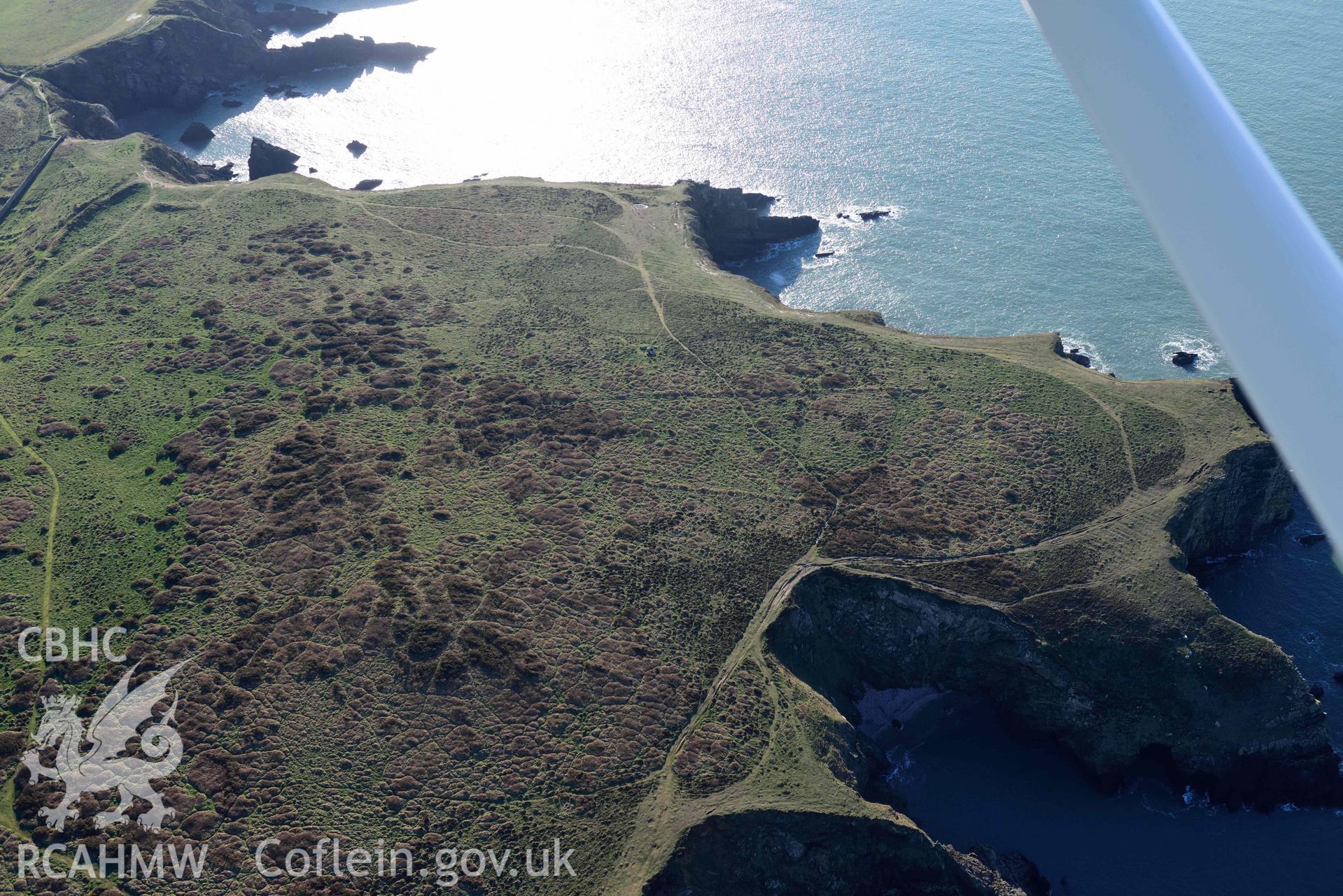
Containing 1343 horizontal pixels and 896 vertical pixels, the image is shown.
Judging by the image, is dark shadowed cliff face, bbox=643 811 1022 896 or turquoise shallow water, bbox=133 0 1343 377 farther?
turquoise shallow water, bbox=133 0 1343 377

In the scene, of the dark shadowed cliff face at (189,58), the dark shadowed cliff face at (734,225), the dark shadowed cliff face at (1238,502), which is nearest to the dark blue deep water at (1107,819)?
the dark shadowed cliff face at (1238,502)

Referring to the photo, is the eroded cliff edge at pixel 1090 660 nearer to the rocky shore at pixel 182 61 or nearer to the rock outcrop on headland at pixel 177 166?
the rock outcrop on headland at pixel 177 166

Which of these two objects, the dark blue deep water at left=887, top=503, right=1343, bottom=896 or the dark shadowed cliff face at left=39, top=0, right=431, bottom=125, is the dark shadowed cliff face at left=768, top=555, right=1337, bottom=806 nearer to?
the dark blue deep water at left=887, top=503, right=1343, bottom=896

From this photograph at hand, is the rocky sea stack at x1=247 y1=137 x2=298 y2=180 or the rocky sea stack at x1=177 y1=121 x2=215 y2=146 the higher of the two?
the rocky sea stack at x1=247 y1=137 x2=298 y2=180

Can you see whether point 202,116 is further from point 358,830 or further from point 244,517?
point 358,830

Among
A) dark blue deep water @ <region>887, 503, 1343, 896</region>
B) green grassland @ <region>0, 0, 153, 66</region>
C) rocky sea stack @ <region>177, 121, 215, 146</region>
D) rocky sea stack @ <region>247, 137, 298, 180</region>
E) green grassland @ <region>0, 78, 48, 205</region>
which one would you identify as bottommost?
dark blue deep water @ <region>887, 503, 1343, 896</region>

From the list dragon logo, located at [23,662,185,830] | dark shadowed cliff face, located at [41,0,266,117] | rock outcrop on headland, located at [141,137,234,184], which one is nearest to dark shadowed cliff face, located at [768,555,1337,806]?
dragon logo, located at [23,662,185,830]

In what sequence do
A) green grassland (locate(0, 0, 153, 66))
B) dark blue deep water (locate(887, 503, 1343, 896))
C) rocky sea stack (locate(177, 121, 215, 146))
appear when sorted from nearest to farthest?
dark blue deep water (locate(887, 503, 1343, 896))
rocky sea stack (locate(177, 121, 215, 146))
green grassland (locate(0, 0, 153, 66))
